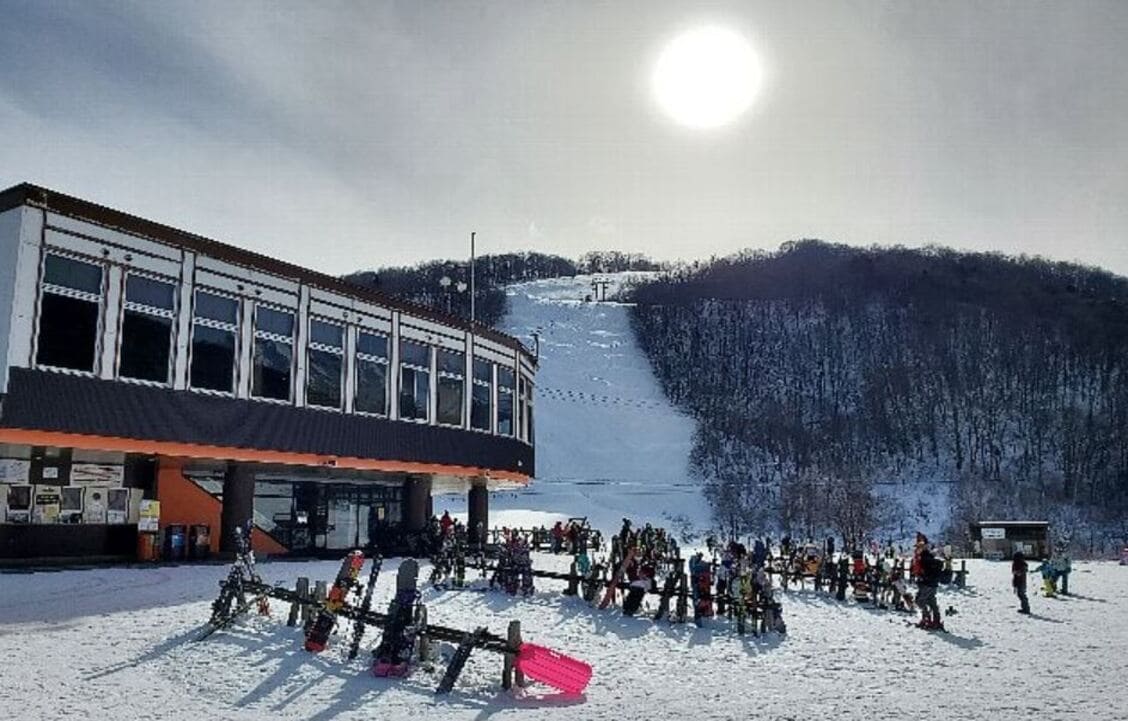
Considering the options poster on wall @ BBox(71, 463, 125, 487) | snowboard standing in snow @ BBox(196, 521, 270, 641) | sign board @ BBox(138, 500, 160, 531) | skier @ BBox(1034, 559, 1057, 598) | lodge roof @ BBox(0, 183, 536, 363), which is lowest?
skier @ BBox(1034, 559, 1057, 598)

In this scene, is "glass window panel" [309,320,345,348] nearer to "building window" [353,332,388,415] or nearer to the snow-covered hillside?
"building window" [353,332,388,415]

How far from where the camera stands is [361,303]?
91.9 ft

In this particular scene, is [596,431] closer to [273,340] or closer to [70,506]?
[273,340]

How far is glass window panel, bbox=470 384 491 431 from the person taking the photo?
107 feet

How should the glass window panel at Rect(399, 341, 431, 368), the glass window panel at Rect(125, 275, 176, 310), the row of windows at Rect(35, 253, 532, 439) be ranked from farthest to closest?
the glass window panel at Rect(399, 341, 431, 368) < the glass window panel at Rect(125, 275, 176, 310) < the row of windows at Rect(35, 253, 532, 439)

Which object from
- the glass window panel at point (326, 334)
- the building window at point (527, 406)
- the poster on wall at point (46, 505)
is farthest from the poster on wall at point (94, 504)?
the building window at point (527, 406)

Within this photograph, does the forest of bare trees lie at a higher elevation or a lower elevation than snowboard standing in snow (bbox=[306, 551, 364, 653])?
higher

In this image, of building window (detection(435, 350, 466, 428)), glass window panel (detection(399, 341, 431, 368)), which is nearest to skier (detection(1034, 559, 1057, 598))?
building window (detection(435, 350, 466, 428))

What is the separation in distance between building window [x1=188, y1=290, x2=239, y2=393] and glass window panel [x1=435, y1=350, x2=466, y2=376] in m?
8.31

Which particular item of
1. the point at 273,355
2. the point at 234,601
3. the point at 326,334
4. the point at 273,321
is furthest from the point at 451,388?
the point at 234,601

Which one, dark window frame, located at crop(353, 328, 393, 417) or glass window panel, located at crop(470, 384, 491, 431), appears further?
glass window panel, located at crop(470, 384, 491, 431)

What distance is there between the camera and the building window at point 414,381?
96.3ft

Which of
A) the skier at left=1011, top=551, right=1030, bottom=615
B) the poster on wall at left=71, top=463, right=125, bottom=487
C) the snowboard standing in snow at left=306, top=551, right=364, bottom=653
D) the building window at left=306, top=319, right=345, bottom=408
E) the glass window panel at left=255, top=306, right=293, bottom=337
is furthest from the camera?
the building window at left=306, top=319, right=345, bottom=408

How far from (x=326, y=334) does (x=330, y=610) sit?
1507 cm
